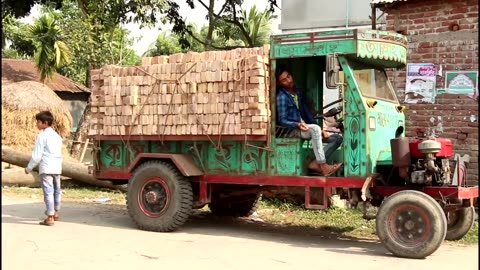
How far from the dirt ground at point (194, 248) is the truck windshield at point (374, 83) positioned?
6.40 ft

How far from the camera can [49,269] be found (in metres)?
5.77

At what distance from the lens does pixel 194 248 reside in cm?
716

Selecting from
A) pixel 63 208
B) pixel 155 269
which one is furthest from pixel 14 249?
pixel 63 208

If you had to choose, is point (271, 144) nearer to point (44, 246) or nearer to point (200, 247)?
point (200, 247)

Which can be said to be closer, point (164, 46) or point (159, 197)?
point (159, 197)

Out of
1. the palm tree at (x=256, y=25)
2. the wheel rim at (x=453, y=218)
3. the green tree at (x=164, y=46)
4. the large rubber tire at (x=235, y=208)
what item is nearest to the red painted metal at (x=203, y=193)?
the large rubber tire at (x=235, y=208)

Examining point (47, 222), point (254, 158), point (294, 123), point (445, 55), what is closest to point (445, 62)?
point (445, 55)

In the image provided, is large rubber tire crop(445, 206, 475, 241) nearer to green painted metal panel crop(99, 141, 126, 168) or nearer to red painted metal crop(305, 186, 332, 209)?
red painted metal crop(305, 186, 332, 209)

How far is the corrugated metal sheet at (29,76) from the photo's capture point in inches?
1114

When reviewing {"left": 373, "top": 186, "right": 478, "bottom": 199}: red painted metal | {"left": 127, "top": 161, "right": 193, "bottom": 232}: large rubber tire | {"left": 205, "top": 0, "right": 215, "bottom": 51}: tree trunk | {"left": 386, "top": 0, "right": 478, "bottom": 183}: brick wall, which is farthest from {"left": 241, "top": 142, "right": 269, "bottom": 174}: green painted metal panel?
{"left": 205, "top": 0, "right": 215, "bottom": 51}: tree trunk

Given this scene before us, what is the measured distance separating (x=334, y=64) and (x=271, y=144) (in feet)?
4.38

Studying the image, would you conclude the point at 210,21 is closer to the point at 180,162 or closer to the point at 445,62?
the point at 445,62

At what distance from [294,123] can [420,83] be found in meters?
3.33

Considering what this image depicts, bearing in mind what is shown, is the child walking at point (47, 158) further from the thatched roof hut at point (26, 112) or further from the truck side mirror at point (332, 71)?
the thatched roof hut at point (26, 112)
